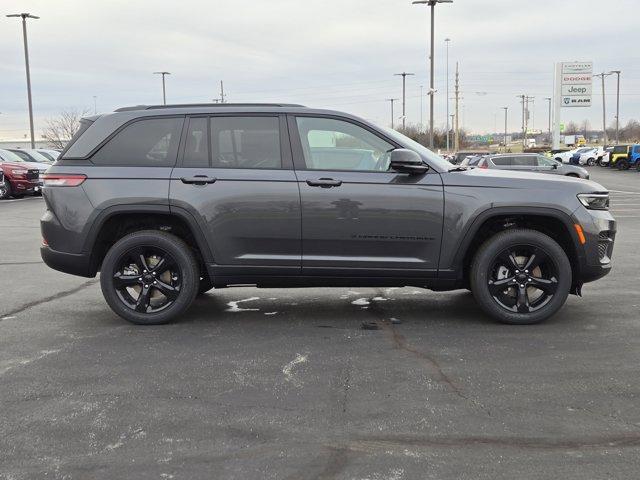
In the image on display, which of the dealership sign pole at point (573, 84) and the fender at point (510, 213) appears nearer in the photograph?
the fender at point (510, 213)

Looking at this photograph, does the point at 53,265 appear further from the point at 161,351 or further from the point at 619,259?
the point at 619,259

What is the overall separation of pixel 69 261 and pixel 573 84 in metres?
61.3

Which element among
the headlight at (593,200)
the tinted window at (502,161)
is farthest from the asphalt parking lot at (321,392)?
the tinted window at (502,161)

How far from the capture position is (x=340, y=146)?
5.46 metres

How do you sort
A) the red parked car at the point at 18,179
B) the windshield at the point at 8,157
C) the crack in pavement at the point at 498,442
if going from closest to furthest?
1. the crack in pavement at the point at 498,442
2. the red parked car at the point at 18,179
3. the windshield at the point at 8,157

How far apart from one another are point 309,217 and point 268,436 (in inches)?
91.4

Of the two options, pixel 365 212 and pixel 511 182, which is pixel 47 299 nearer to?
pixel 365 212

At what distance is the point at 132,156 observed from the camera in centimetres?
558

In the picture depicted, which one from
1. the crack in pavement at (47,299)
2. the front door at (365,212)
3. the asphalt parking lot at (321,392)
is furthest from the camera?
the crack in pavement at (47,299)

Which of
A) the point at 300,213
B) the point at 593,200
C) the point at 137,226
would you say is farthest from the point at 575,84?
the point at 137,226

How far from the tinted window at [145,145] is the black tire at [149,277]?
2.10ft

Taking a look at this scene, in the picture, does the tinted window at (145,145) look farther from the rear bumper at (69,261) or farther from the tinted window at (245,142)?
the rear bumper at (69,261)

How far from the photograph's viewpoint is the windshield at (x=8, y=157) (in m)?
24.6

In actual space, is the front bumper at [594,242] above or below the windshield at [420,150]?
below
